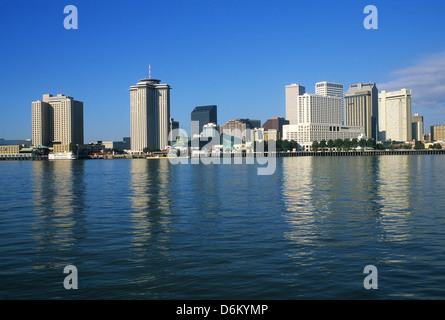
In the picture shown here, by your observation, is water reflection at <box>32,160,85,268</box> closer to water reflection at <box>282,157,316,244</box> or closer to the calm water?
the calm water

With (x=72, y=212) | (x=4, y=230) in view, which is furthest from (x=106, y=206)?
(x=4, y=230)

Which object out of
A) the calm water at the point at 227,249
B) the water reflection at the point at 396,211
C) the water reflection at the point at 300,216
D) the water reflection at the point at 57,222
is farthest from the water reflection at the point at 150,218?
the water reflection at the point at 396,211

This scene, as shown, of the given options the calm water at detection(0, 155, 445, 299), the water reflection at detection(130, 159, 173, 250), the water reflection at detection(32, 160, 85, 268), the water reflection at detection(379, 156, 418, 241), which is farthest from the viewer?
the water reflection at detection(379, 156, 418, 241)

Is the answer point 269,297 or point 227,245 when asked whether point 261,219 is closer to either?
point 227,245

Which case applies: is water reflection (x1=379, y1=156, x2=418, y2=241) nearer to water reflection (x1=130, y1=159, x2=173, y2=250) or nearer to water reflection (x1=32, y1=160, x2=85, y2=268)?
water reflection (x1=130, y1=159, x2=173, y2=250)

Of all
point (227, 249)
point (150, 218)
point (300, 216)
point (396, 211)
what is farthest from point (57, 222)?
point (396, 211)

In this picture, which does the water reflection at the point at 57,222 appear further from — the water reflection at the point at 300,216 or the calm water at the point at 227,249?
the water reflection at the point at 300,216

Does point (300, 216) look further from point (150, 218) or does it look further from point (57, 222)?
point (57, 222)

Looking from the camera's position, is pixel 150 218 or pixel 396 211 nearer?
pixel 150 218

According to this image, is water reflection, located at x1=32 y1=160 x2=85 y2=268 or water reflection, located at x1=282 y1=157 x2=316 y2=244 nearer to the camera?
water reflection, located at x1=32 y1=160 x2=85 y2=268

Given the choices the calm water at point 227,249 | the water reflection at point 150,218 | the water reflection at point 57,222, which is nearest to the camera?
the calm water at point 227,249

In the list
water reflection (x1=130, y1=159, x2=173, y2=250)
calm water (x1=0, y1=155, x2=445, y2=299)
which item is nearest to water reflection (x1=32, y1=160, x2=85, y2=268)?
calm water (x1=0, y1=155, x2=445, y2=299)

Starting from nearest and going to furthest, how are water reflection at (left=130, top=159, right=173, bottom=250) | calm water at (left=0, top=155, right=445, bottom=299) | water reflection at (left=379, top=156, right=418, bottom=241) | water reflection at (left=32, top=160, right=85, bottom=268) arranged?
calm water at (left=0, top=155, right=445, bottom=299)
water reflection at (left=32, top=160, right=85, bottom=268)
water reflection at (left=130, top=159, right=173, bottom=250)
water reflection at (left=379, top=156, right=418, bottom=241)
